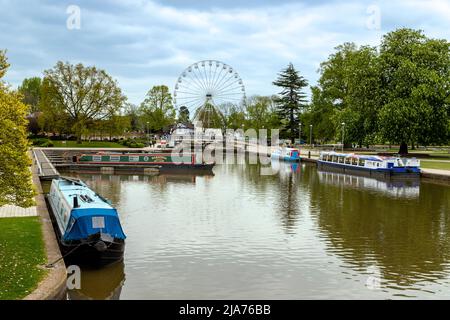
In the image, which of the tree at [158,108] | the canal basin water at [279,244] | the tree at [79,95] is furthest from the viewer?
the tree at [158,108]

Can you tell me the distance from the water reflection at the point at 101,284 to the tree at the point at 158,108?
12579cm

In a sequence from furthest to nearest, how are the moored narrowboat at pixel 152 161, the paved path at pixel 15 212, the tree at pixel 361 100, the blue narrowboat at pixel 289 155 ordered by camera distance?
the blue narrowboat at pixel 289 155, the tree at pixel 361 100, the moored narrowboat at pixel 152 161, the paved path at pixel 15 212

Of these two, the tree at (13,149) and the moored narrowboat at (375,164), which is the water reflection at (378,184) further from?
the tree at (13,149)

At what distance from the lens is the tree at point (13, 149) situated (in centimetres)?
1717

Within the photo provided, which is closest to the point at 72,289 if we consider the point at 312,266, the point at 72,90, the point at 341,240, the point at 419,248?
the point at 312,266

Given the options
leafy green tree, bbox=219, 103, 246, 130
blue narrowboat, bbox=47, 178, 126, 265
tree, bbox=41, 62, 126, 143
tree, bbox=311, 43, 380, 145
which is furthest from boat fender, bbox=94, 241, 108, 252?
leafy green tree, bbox=219, 103, 246, 130

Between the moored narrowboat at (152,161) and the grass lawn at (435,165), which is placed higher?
the moored narrowboat at (152,161)

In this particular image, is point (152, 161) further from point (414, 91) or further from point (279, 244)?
point (279, 244)

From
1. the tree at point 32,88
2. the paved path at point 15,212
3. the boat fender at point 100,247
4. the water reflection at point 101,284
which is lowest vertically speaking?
the water reflection at point 101,284

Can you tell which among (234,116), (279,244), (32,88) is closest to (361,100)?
(279,244)

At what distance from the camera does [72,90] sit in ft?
319

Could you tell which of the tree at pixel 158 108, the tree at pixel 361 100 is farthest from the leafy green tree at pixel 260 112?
the tree at pixel 361 100

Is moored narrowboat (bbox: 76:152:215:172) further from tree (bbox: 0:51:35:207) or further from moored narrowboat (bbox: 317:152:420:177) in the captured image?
tree (bbox: 0:51:35:207)
